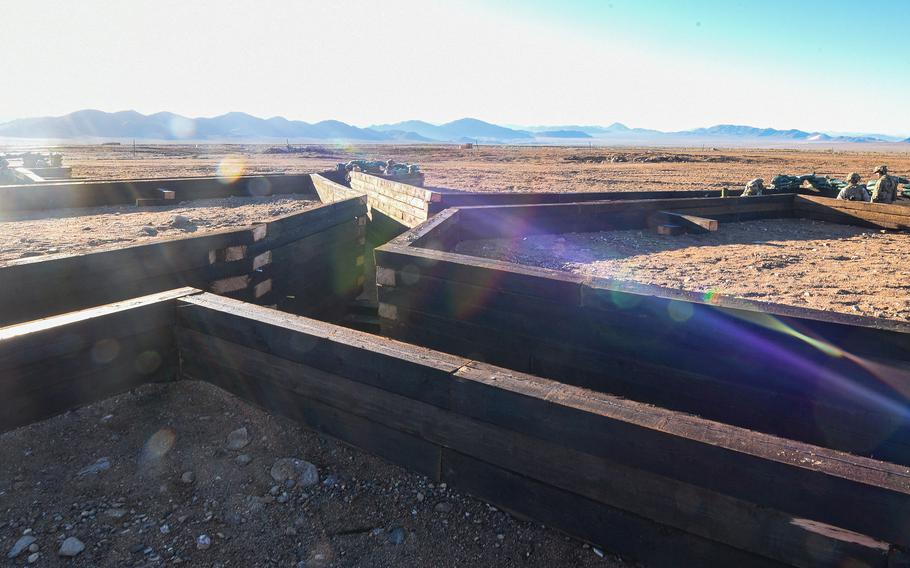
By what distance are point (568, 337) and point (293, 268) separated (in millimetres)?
4056

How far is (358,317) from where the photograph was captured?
797 centimetres

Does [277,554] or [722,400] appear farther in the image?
[722,400]

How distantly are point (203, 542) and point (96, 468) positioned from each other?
2.73 feet

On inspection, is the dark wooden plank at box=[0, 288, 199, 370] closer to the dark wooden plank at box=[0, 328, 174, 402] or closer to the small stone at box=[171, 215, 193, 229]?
the dark wooden plank at box=[0, 328, 174, 402]

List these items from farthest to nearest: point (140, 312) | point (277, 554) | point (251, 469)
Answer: point (140, 312)
point (251, 469)
point (277, 554)

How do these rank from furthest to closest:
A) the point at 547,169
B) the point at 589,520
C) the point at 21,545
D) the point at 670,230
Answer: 1. the point at 547,169
2. the point at 670,230
3. the point at 589,520
4. the point at 21,545

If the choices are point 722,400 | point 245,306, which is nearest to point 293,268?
point 245,306

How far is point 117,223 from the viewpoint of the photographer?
780 centimetres

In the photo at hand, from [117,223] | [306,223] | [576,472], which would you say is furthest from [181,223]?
[576,472]

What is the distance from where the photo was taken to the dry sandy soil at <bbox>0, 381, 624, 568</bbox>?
227 centimetres

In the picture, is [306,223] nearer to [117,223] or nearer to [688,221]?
[117,223]

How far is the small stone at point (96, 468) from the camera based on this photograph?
2.63 m

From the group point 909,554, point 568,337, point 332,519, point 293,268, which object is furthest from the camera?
point 293,268

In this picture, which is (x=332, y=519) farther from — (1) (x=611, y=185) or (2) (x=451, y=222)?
(1) (x=611, y=185)
